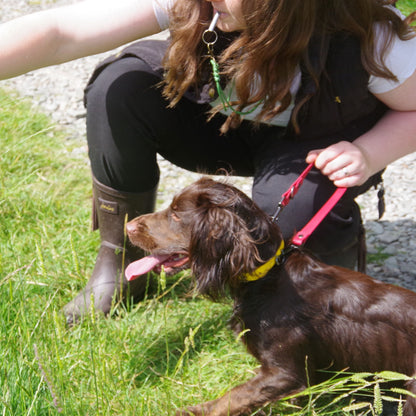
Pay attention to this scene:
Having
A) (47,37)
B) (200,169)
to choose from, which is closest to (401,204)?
(200,169)

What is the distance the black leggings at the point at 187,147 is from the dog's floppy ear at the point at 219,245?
40 cm

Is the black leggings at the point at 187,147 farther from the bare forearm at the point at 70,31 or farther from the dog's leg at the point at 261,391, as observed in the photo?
the dog's leg at the point at 261,391

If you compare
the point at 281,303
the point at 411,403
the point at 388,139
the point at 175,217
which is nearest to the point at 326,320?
the point at 281,303

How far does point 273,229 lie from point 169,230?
386mm

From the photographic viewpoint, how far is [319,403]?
2.23 meters

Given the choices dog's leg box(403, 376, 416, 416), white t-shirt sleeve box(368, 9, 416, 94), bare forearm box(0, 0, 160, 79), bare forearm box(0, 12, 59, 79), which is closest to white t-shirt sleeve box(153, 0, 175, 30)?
bare forearm box(0, 0, 160, 79)

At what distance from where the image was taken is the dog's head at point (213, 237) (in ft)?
6.56

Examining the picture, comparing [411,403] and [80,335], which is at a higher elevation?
[80,335]

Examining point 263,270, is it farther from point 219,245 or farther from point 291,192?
point 291,192

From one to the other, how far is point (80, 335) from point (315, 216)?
36.8 inches

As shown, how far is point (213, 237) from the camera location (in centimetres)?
200

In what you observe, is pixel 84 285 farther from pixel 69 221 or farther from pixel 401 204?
pixel 401 204

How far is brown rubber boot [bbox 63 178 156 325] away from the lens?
2.60 meters

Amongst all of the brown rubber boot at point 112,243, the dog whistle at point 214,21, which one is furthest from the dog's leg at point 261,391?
the dog whistle at point 214,21
